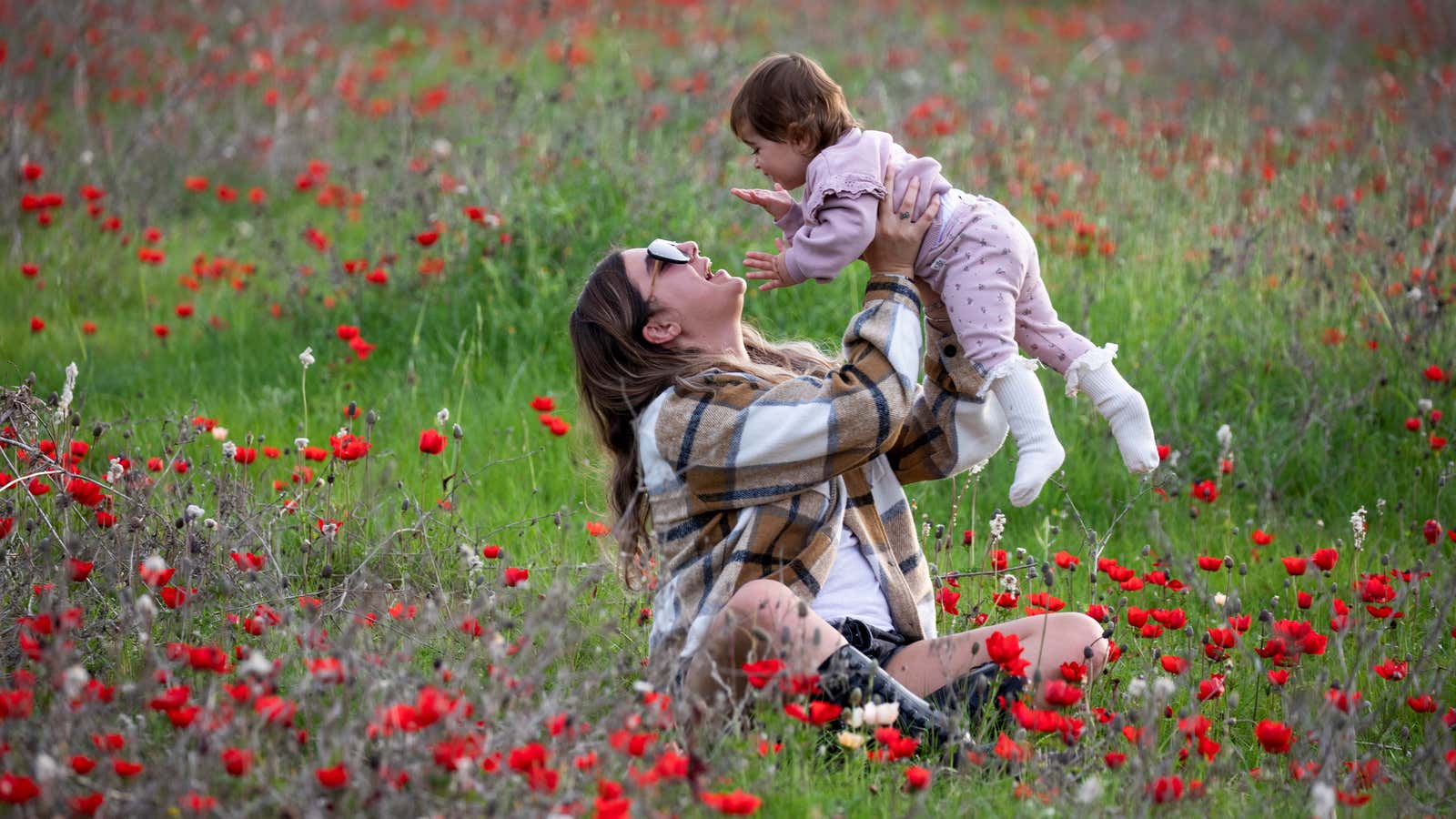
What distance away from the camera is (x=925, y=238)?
Answer: 314 centimetres

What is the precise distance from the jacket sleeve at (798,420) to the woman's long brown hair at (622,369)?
87 millimetres

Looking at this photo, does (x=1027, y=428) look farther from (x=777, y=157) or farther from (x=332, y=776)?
(x=332, y=776)

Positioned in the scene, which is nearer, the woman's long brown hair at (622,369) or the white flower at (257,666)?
the white flower at (257,666)

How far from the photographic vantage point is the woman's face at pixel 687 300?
10.1 feet

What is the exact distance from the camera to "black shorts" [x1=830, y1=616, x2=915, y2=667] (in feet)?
9.81

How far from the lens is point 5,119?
707 cm

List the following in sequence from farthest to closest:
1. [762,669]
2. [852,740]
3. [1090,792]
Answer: [852,740] < [762,669] < [1090,792]

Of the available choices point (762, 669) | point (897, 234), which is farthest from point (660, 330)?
point (762, 669)

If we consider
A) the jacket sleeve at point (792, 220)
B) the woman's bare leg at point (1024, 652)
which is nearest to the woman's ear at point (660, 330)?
the jacket sleeve at point (792, 220)

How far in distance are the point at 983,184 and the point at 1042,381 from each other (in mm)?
1492

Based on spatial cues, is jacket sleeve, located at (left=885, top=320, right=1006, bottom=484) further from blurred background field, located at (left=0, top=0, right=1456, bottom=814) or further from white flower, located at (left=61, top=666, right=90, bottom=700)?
white flower, located at (left=61, top=666, right=90, bottom=700)

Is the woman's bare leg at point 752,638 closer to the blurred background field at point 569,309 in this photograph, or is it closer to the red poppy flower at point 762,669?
the red poppy flower at point 762,669

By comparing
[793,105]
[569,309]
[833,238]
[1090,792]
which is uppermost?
[793,105]

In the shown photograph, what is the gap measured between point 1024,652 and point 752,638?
71 cm
